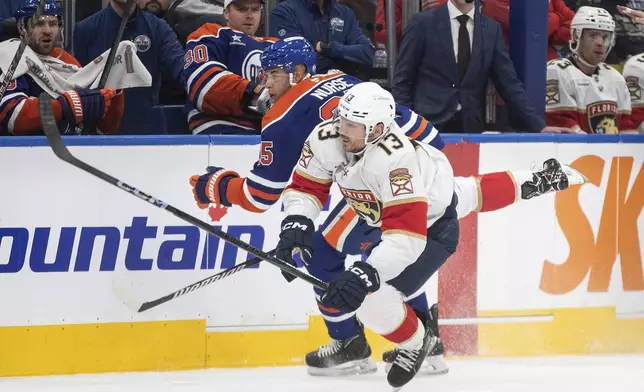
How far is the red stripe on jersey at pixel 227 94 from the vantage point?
5203 millimetres

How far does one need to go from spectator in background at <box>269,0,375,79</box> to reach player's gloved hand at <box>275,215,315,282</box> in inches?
54.7

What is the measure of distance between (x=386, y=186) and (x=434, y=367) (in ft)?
3.34

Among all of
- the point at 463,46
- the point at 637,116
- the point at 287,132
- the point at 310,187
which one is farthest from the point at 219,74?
the point at 637,116

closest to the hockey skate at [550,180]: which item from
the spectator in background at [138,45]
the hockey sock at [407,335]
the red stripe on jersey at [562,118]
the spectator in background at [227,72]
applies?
the hockey sock at [407,335]

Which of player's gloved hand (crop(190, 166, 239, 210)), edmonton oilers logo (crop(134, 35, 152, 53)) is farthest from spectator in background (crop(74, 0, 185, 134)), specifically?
player's gloved hand (crop(190, 166, 239, 210))

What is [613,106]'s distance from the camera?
6035mm

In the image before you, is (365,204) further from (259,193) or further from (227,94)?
(227,94)

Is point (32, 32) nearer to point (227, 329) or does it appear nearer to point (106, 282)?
point (106, 282)

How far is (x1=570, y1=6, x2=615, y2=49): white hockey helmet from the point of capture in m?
6.00

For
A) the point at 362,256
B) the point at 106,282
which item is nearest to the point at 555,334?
the point at 362,256

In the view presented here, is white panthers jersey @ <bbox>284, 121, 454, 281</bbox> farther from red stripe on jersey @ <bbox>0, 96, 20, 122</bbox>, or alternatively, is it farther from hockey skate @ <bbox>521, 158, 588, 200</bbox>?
red stripe on jersey @ <bbox>0, 96, 20, 122</bbox>

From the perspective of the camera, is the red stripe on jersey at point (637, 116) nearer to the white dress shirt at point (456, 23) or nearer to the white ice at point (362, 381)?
the white dress shirt at point (456, 23)

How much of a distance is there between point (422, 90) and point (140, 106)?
1303 mm

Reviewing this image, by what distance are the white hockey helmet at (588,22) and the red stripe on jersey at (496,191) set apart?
1.52 metres
